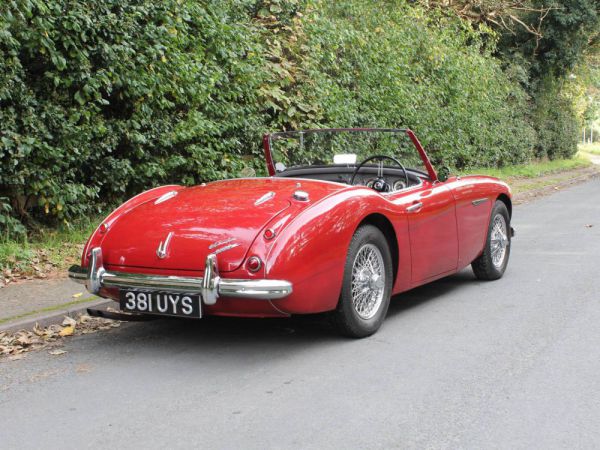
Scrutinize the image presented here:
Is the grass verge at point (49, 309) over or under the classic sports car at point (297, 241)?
under

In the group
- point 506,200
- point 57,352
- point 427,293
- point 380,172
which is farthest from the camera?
point 506,200

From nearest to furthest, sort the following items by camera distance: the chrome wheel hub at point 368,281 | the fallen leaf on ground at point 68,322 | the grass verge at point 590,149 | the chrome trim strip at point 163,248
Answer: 1. the chrome trim strip at point 163,248
2. the chrome wheel hub at point 368,281
3. the fallen leaf on ground at point 68,322
4. the grass verge at point 590,149

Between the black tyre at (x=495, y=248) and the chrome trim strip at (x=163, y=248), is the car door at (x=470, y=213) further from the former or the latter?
the chrome trim strip at (x=163, y=248)

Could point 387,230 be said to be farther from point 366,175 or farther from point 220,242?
point 220,242

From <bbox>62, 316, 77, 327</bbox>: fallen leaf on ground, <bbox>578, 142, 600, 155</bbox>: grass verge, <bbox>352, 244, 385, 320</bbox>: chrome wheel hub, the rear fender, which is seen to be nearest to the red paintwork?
→ the rear fender

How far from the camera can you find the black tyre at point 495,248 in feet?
21.9

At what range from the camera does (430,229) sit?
5.56m

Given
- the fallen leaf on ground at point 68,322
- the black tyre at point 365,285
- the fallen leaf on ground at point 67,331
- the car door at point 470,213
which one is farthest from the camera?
the car door at point 470,213

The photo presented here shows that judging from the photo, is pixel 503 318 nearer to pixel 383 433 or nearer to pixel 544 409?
pixel 544 409

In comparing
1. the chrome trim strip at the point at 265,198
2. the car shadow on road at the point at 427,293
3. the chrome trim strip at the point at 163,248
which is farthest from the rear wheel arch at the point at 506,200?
the chrome trim strip at the point at 163,248

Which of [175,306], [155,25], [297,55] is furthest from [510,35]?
[175,306]

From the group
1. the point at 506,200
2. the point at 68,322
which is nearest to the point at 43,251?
the point at 68,322

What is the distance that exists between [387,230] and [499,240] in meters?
2.18

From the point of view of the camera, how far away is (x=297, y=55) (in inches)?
458
